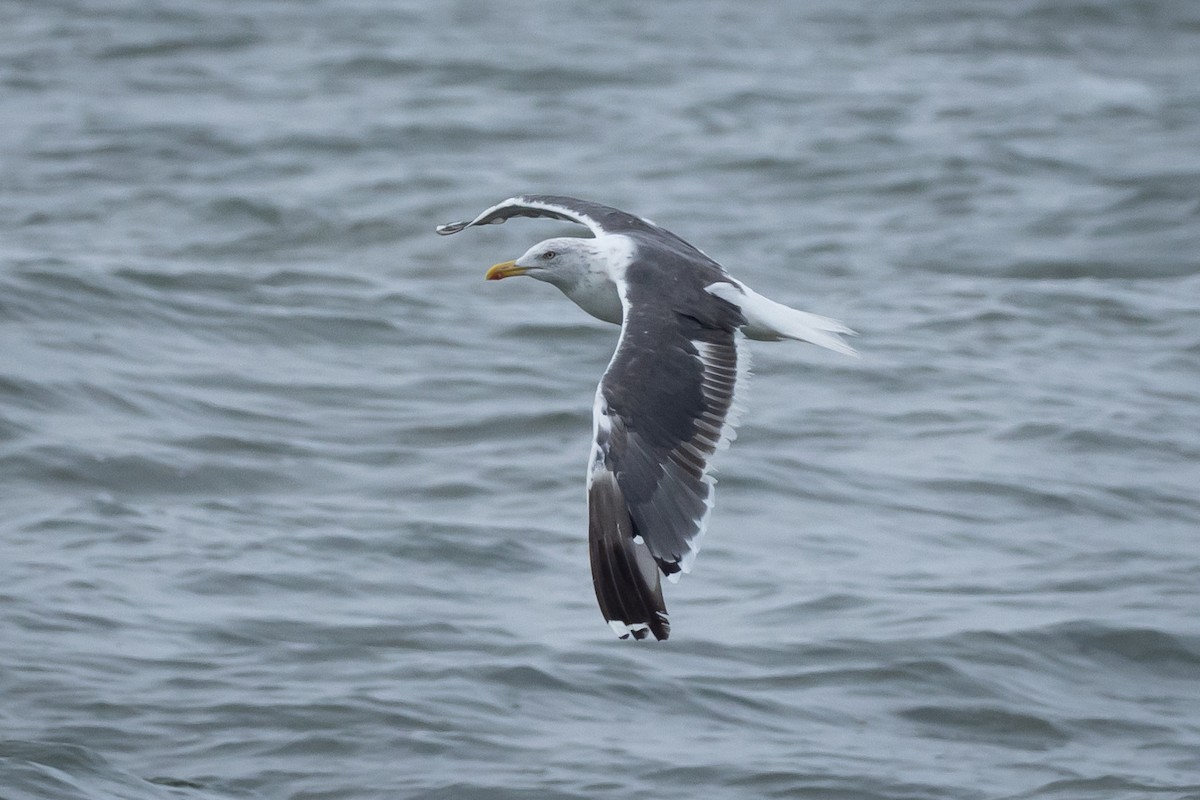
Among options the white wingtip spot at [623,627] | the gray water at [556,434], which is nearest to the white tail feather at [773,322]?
the white wingtip spot at [623,627]

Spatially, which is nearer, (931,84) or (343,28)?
(931,84)

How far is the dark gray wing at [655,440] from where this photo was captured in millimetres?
5777

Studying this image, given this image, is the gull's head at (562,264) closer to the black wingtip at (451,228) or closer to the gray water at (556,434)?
the black wingtip at (451,228)

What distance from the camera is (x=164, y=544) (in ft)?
28.8

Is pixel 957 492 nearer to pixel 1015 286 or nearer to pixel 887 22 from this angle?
pixel 1015 286

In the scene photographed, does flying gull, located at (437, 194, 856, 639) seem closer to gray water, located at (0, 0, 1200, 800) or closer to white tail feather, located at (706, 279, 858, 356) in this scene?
white tail feather, located at (706, 279, 858, 356)

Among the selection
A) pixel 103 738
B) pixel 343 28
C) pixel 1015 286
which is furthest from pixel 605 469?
pixel 343 28

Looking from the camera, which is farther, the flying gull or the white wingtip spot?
the flying gull

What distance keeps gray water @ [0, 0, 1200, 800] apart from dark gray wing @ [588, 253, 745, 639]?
1551mm

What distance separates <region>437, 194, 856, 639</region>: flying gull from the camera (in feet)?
19.0

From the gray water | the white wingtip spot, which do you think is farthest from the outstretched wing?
the white wingtip spot

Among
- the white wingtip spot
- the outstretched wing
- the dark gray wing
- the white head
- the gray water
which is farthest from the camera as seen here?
the outstretched wing

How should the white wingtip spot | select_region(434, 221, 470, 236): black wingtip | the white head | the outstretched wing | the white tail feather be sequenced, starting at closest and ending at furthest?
the white wingtip spot
the white tail feather
the white head
the outstretched wing
select_region(434, 221, 470, 236): black wingtip

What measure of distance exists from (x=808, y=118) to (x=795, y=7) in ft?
13.5
